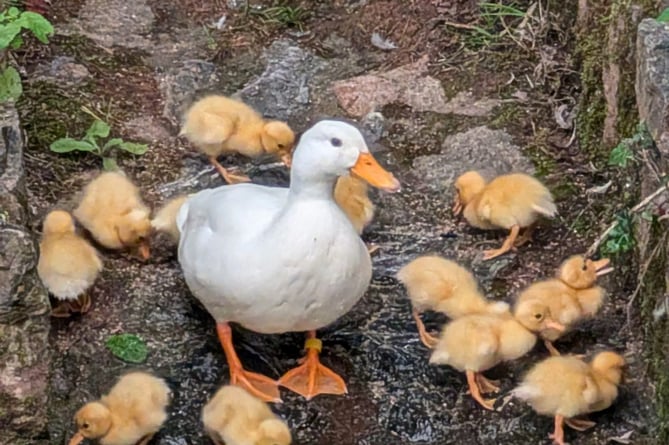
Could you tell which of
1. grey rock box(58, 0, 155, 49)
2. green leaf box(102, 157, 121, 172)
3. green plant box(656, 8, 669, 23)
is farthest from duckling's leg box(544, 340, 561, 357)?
grey rock box(58, 0, 155, 49)

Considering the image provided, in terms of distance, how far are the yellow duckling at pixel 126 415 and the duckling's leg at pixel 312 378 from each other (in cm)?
35

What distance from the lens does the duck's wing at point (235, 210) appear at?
332 centimetres

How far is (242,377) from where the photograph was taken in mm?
3451

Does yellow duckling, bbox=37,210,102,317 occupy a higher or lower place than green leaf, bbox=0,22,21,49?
lower

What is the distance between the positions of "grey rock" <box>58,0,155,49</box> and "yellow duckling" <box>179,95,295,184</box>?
0.82 meters

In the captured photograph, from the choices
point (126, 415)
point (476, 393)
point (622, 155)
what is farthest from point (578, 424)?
point (126, 415)

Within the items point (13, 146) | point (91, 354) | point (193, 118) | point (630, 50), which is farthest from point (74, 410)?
point (630, 50)

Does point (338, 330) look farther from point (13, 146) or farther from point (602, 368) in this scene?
point (13, 146)

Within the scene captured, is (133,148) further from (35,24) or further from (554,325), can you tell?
(554,325)

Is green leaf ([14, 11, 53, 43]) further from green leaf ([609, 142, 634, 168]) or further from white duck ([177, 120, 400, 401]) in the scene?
green leaf ([609, 142, 634, 168])

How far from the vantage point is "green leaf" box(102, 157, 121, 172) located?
430cm

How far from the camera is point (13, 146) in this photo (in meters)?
3.22

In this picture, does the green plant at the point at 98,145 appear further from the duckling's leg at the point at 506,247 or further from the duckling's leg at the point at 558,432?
the duckling's leg at the point at 558,432

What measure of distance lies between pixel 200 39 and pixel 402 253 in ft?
4.99
